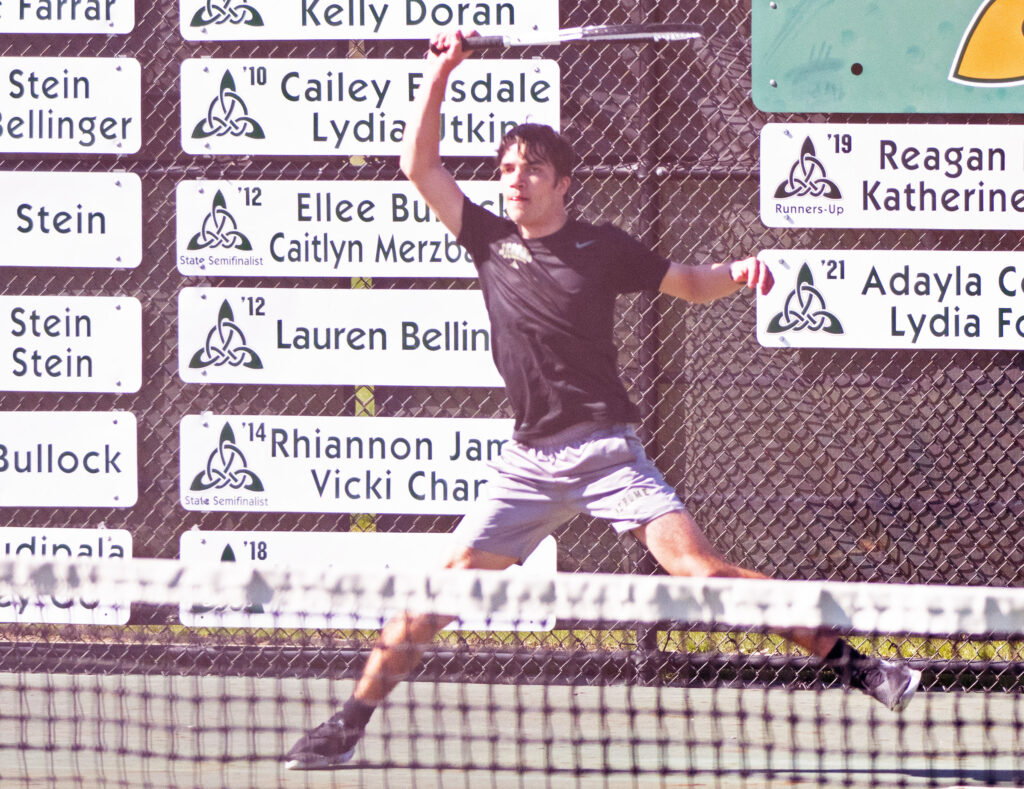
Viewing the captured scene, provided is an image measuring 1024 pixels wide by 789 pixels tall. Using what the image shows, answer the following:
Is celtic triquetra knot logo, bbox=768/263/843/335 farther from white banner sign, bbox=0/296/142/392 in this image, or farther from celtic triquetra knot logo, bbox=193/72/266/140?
white banner sign, bbox=0/296/142/392

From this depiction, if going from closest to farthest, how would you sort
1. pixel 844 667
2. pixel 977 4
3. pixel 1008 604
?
pixel 1008 604, pixel 844 667, pixel 977 4

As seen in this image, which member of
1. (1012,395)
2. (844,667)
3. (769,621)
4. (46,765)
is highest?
(1012,395)

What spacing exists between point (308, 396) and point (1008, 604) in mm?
3183

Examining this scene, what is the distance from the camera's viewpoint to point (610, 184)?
5.24m

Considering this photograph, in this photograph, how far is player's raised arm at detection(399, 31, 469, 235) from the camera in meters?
3.95

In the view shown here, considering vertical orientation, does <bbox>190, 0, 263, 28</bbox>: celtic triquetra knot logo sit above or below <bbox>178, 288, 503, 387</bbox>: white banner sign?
above

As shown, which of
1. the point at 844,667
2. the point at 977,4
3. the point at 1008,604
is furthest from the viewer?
the point at 977,4

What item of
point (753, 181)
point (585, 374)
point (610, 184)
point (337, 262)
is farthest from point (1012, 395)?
point (337, 262)

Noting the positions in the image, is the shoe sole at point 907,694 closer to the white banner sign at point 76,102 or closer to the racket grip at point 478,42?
the racket grip at point 478,42

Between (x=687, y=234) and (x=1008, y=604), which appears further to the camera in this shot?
(x=687, y=234)

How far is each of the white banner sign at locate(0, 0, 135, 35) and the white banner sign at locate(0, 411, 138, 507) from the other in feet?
4.59

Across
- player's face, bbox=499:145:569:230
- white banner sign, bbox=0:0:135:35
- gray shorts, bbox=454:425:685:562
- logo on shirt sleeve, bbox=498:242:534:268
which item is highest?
white banner sign, bbox=0:0:135:35

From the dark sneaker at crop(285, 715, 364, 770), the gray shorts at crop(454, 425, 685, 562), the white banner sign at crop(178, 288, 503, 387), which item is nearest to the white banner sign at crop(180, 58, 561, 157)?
the white banner sign at crop(178, 288, 503, 387)

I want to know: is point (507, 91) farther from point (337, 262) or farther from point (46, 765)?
point (46, 765)
